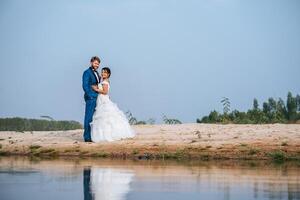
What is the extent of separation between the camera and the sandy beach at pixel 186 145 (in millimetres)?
14594

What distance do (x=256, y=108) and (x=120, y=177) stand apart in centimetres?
1696

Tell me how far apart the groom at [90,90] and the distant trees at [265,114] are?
7.33 m

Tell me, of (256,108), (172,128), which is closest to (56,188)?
(172,128)

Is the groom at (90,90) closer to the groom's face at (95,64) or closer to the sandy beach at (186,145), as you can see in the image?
the groom's face at (95,64)

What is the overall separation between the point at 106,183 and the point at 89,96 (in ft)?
28.5

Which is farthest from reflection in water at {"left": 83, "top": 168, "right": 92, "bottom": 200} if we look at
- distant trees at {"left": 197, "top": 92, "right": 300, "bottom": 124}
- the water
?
distant trees at {"left": 197, "top": 92, "right": 300, "bottom": 124}

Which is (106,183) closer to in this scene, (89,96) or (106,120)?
(106,120)

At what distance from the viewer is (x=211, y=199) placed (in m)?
7.35

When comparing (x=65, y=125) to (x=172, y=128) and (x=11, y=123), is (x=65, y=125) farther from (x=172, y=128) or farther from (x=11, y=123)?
(x=172, y=128)

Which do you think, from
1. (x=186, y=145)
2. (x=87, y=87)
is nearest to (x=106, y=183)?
(x=186, y=145)

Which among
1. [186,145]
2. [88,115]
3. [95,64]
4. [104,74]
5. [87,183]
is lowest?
[87,183]

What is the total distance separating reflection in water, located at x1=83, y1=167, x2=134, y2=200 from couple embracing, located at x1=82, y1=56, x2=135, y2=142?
5.26 meters

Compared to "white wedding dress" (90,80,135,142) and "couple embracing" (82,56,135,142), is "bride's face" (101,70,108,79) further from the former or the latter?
"white wedding dress" (90,80,135,142)

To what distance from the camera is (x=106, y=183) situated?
29.1 ft
